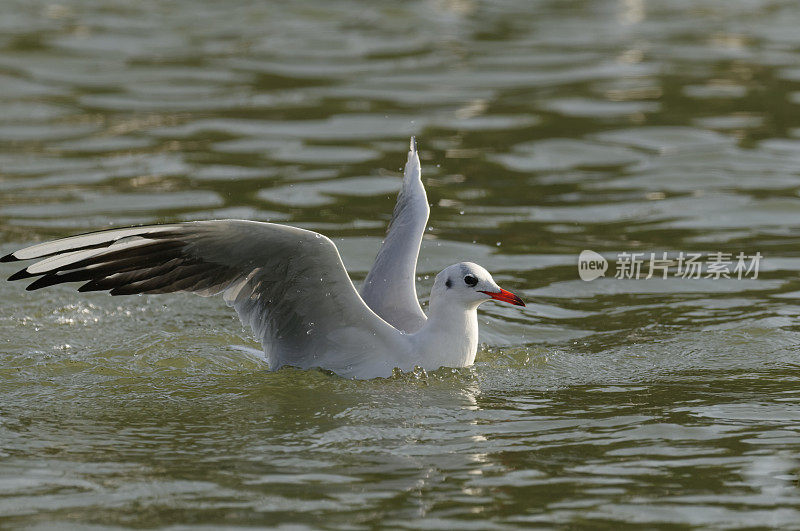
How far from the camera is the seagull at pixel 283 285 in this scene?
7305 mm

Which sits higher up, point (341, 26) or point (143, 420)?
point (341, 26)

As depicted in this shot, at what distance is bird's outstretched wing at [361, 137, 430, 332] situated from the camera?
8.52 meters

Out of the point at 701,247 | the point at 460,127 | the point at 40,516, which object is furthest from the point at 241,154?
the point at 40,516

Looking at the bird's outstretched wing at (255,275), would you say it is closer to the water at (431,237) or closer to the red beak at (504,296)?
the water at (431,237)

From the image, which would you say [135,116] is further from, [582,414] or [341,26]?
[582,414]

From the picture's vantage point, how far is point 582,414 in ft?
23.6

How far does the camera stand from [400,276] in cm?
855

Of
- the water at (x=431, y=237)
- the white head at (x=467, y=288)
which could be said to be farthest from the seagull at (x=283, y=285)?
the water at (x=431, y=237)

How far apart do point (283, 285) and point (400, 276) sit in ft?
3.70

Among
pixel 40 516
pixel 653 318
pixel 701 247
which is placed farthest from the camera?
pixel 701 247

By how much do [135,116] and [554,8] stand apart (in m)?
8.77

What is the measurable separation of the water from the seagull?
19 centimetres

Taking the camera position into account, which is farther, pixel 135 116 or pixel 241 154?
pixel 135 116

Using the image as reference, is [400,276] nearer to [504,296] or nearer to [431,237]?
[504,296]
